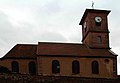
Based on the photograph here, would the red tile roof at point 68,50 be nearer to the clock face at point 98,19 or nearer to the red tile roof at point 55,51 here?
the red tile roof at point 55,51

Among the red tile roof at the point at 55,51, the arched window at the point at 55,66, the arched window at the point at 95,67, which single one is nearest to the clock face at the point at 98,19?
the red tile roof at the point at 55,51

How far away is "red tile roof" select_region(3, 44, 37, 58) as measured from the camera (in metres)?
53.6

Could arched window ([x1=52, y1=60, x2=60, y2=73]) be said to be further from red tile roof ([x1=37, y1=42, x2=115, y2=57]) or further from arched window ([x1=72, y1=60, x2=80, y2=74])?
arched window ([x1=72, y1=60, x2=80, y2=74])

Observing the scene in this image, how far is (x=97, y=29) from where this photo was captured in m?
57.7

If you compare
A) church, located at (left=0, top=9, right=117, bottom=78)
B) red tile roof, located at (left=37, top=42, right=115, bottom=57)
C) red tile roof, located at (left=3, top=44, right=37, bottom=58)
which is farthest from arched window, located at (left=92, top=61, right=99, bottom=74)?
red tile roof, located at (left=3, top=44, right=37, bottom=58)

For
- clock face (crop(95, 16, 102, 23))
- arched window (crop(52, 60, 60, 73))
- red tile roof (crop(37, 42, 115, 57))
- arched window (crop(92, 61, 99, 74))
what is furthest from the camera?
clock face (crop(95, 16, 102, 23))

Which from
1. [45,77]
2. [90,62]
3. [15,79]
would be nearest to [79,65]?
[90,62]

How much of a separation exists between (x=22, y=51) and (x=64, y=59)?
7.56m

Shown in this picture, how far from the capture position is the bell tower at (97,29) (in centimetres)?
5694

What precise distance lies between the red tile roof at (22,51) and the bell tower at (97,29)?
9750mm

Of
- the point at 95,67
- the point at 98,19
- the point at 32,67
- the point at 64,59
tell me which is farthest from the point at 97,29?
the point at 32,67

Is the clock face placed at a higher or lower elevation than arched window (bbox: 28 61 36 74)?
higher

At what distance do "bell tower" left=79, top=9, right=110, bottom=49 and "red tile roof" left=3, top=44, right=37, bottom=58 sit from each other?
32.0ft

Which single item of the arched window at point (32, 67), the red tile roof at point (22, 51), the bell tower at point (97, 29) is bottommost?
the arched window at point (32, 67)
